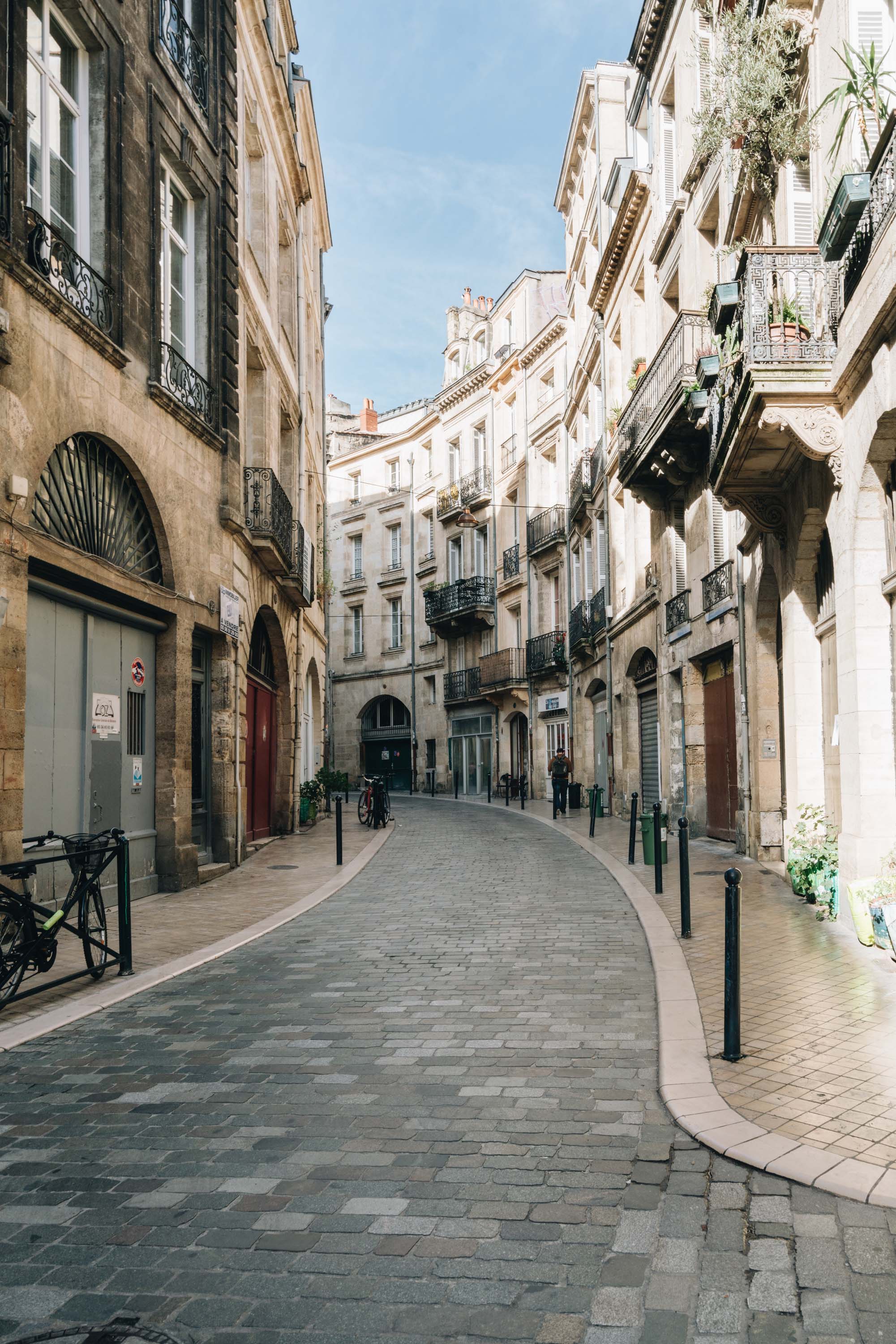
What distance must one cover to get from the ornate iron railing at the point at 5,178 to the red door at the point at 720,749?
443 inches

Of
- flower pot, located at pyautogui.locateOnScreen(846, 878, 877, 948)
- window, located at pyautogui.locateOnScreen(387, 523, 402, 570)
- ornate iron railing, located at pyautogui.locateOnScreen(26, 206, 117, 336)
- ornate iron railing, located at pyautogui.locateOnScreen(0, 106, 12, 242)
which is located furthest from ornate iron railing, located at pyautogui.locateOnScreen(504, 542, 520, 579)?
flower pot, located at pyautogui.locateOnScreen(846, 878, 877, 948)

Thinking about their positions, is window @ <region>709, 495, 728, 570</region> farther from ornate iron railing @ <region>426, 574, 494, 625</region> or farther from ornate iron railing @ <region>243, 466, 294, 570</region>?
ornate iron railing @ <region>426, 574, 494, 625</region>

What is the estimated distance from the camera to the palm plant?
8055mm

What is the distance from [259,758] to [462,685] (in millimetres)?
22598

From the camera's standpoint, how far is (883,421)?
8328 mm

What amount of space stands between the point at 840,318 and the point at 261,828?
1311 centimetres

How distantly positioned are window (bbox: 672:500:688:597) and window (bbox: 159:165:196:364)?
9.17 m

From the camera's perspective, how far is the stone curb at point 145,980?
19.6 feet

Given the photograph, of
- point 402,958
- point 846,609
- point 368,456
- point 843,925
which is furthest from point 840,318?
point 368,456

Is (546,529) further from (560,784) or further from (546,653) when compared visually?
(560,784)

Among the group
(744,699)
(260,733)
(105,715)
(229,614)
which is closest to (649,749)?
(744,699)

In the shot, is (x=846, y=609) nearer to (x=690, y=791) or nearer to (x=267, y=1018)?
(x=267, y=1018)

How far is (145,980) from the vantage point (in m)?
7.29

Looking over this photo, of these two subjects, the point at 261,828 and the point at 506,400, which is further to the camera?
the point at 506,400
